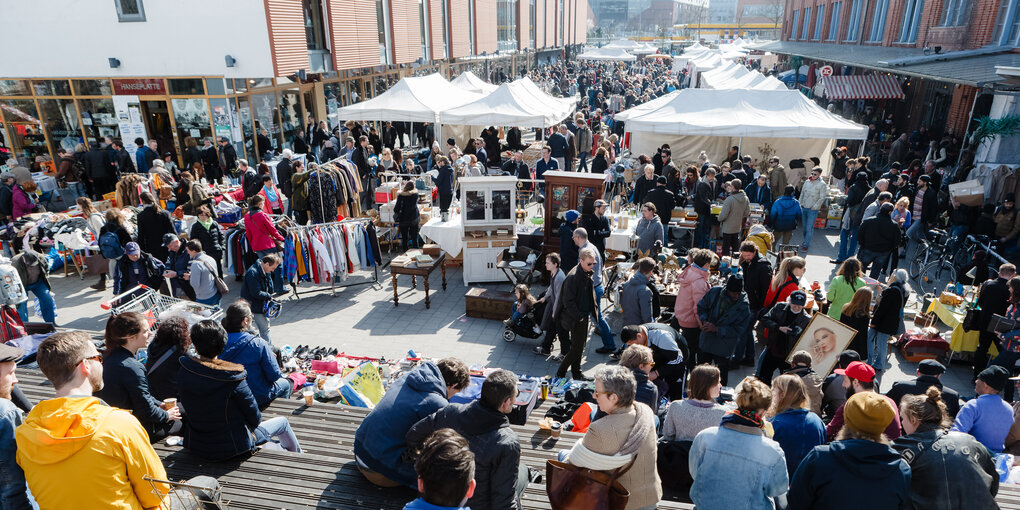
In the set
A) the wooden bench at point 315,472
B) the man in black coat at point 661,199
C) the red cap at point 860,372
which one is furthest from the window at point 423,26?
the red cap at point 860,372

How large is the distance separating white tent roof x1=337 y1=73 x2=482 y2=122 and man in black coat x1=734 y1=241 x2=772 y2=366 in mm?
10690

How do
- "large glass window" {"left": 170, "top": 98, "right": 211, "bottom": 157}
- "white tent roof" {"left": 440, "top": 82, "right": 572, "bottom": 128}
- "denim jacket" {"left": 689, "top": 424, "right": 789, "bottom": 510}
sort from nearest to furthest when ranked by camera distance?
"denim jacket" {"left": 689, "top": 424, "right": 789, "bottom": 510}, "white tent roof" {"left": 440, "top": 82, "right": 572, "bottom": 128}, "large glass window" {"left": 170, "top": 98, "right": 211, "bottom": 157}

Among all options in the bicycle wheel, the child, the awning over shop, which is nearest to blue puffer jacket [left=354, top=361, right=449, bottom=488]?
the child

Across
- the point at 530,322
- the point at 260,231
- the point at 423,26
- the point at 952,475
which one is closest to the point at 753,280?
the point at 530,322

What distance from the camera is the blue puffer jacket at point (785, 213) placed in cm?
1023

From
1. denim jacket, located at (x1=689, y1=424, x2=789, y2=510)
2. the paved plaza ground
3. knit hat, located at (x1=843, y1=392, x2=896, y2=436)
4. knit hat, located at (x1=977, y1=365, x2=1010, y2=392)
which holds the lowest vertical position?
the paved plaza ground

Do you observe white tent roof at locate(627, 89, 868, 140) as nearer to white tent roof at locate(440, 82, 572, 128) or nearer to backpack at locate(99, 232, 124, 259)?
white tent roof at locate(440, 82, 572, 128)

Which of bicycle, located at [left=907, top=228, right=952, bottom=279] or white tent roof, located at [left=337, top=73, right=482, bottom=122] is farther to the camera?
white tent roof, located at [left=337, top=73, right=482, bottom=122]

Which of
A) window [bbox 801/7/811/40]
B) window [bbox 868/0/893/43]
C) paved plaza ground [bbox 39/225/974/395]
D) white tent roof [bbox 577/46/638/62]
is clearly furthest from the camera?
window [bbox 801/7/811/40]

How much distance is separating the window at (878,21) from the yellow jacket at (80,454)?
31519 mm

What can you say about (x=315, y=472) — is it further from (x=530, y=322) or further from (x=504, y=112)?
(x=504, y=112)

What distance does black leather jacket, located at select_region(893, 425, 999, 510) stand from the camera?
3.21 meters

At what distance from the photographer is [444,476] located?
229cm

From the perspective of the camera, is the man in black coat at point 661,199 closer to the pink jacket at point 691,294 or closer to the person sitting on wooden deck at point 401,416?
the pink jacket at point 691,294
